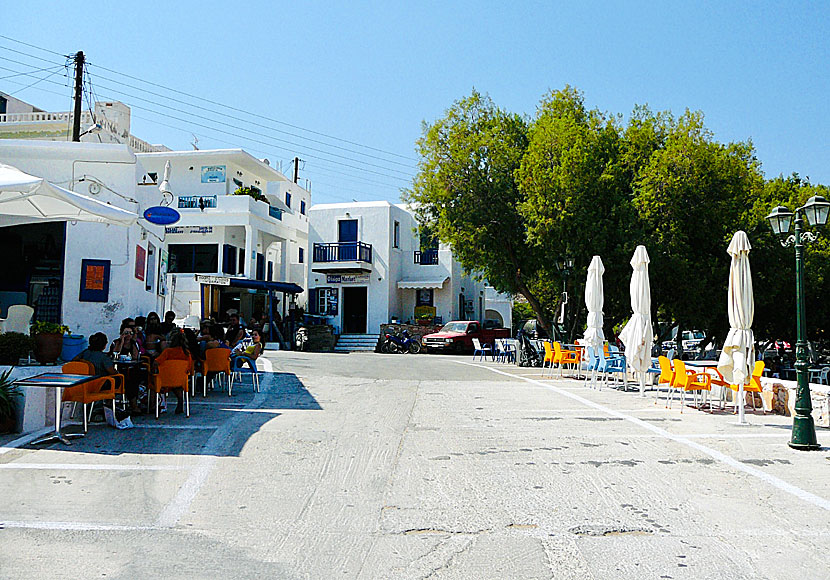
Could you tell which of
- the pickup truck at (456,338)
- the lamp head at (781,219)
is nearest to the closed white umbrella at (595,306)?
the lamp head at (781,219)

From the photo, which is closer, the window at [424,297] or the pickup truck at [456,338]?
the pickup truck at [456,338]

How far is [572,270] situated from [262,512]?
18491mm

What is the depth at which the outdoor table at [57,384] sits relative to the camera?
7570mm

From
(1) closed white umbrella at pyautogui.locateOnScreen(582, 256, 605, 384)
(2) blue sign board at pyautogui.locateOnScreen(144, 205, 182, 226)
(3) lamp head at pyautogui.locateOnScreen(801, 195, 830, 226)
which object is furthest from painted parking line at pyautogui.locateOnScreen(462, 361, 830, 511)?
(2) blue sign board at pyautogui.locateOnScreen(144, 205, 182, 226)

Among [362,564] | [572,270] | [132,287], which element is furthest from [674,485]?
[572,270]

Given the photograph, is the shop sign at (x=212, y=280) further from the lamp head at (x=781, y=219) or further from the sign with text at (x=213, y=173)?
the lamp head at (x=781, y=219)

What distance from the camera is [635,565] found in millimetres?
4715

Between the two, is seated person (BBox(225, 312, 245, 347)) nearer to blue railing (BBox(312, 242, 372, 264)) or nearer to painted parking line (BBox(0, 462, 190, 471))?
painted parking line (BBox(0, 462, 190, 471))

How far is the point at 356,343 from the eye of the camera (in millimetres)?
33438

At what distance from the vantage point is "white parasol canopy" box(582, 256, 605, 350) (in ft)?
54.9

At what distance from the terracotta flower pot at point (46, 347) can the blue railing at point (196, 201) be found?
69.0ft

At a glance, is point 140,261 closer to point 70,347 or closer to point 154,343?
point 154,343

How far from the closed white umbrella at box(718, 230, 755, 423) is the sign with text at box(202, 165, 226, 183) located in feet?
82.7

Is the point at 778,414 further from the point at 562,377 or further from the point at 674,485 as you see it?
the point at 562,377
